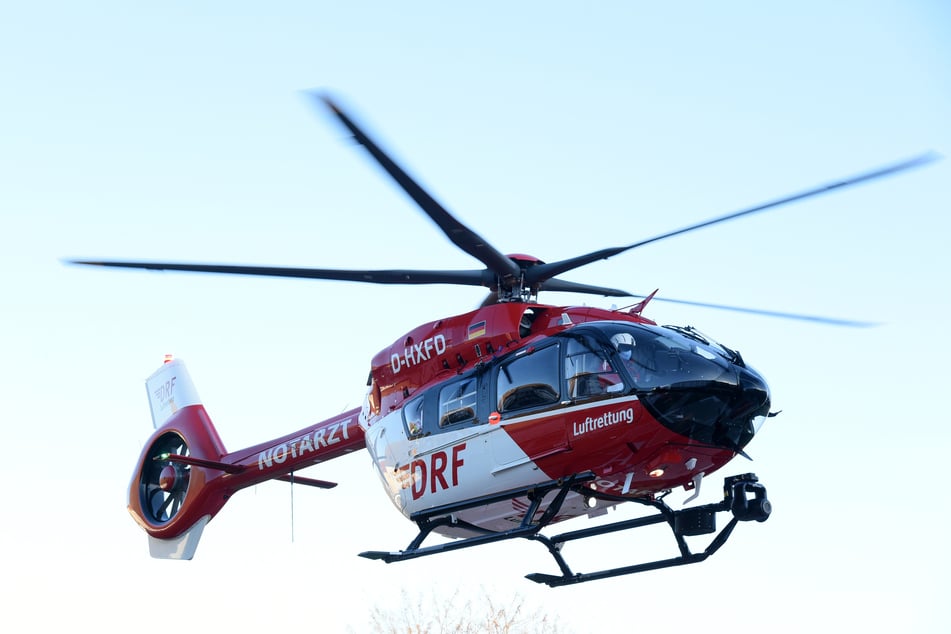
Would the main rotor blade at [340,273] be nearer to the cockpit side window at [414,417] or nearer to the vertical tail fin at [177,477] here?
the cockpit side window at [414,417]

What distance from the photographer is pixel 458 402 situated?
15.1 meters

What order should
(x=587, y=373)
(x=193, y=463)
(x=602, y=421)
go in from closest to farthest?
1. (x=602, y=421)
2. (x=587, y=373)
3. (x=193, y=463)

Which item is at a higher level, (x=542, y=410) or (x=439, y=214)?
(x=439, y=214)

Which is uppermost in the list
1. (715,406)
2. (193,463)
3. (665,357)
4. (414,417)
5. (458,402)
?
(193,463)

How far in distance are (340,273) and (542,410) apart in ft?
10.8

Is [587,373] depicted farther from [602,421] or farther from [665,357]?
[665,357]

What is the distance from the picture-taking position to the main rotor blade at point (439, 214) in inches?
472

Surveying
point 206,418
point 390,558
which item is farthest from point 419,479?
point 206,418

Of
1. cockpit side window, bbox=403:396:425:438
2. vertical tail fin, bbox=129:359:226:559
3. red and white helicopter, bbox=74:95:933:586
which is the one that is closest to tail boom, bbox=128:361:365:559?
vertical tail fin, bbox=129:359:226:559

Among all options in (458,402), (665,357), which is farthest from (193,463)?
(665,357)

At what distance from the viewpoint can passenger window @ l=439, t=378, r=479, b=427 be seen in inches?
585

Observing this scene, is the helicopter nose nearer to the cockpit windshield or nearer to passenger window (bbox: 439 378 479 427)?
the cockpit windshield

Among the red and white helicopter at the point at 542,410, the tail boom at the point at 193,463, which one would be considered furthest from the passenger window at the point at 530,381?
the tail boom at the point at 193,463

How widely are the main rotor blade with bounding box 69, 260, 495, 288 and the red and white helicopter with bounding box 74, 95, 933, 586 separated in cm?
2
